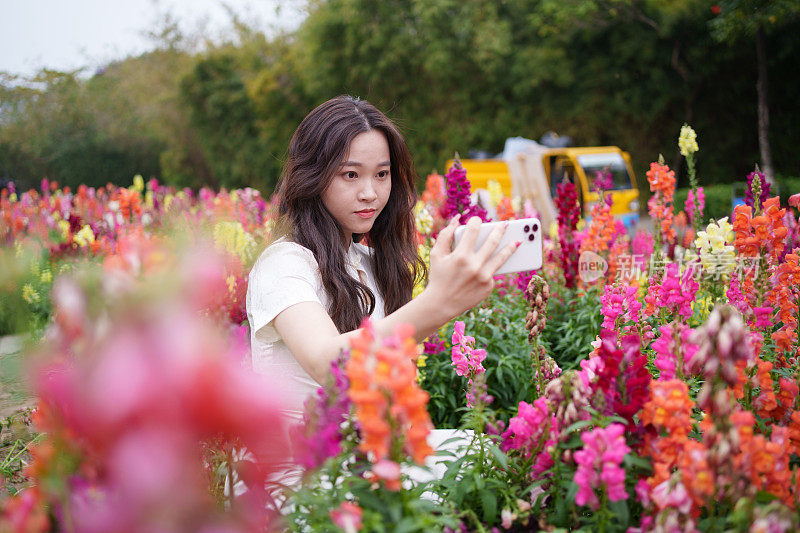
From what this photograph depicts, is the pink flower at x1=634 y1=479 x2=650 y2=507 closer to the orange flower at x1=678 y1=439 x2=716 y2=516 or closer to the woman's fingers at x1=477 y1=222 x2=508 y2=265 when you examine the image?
the orange flower at x1=678 y1=439 x2=716 y2=516

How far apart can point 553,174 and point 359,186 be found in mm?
11852

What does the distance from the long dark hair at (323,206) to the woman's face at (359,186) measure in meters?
0.02

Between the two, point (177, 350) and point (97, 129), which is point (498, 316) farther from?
point (97, 129)

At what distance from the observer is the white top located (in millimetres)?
1703

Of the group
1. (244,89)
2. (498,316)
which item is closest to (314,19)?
(244,89)

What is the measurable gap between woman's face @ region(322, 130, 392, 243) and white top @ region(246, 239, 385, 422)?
0.20m

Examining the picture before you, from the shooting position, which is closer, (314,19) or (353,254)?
(353,254)

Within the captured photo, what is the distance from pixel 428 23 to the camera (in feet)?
61.9

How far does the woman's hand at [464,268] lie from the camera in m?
1.30

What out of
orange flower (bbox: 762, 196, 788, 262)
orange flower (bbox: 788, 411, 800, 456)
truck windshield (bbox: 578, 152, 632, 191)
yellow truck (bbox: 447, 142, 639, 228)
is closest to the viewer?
orange flower (bbox: 788, 411, 800, 456)

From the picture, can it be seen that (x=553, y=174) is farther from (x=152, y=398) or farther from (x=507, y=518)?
(x=152, y=398)

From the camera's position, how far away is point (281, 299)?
1.68 metres

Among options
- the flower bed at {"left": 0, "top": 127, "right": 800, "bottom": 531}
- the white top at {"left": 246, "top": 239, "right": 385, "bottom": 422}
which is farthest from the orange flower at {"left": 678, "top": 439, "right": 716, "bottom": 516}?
the white top at {"left": 246, "top": 239, "right": 385, "bottom": 422}

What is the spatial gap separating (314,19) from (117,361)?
22318mm
